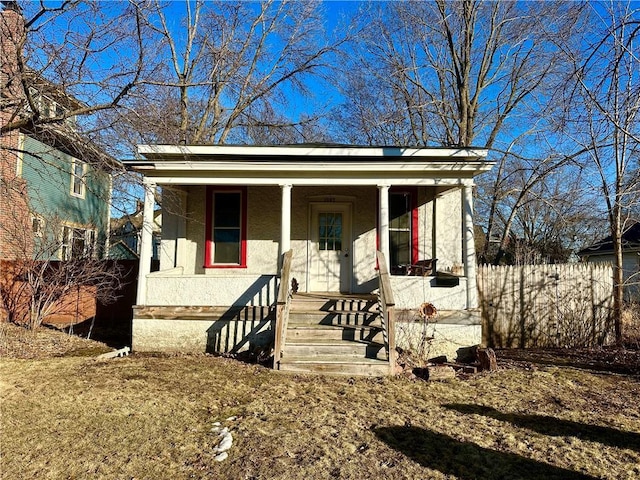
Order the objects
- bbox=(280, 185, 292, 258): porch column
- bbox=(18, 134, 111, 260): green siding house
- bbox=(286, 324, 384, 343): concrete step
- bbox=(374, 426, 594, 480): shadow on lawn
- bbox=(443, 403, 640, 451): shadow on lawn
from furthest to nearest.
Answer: bbox=(18, 134, 111, 260): green siding house → bbox=(280, 185, 292, 258): porch column → bbox=(286, 324, 384, 343): concrete step → bbox=(443, 403, 640, 451): shadow on lawn → bbox=(374, 426, 594, 480): shadow on lawn

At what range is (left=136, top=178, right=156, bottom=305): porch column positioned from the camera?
7.55 m

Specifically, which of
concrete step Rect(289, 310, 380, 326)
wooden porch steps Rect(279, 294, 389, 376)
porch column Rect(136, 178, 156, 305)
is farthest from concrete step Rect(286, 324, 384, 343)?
porch column Rect(136, 178, 156, 305)

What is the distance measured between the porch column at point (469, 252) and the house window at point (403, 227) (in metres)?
1.55

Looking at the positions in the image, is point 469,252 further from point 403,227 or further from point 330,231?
point 330,231

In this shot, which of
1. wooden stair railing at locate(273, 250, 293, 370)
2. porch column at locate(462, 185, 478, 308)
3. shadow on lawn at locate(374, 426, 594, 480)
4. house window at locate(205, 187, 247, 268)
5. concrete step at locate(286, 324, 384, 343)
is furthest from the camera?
house window at locate(205, 187, 247, 268)

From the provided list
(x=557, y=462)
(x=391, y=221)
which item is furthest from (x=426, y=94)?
(x=557, y=462)

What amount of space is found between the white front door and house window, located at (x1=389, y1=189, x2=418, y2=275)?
3.35 ft

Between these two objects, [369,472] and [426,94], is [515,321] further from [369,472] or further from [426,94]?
[426,94]

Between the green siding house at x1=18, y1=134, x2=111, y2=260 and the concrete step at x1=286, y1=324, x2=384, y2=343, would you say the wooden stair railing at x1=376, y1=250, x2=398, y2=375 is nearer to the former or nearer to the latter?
the concrete step at x1=286, y1=324, x2=384, y2=343

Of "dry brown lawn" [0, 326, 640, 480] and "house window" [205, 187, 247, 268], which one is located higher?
"house window" [205, 187, 247, 268]

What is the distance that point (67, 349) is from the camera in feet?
25.2

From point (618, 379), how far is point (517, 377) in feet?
5.00

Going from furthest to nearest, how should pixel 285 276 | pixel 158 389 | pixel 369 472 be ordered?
pixel 285 276 → pixel 158 389 → pixel 369 472

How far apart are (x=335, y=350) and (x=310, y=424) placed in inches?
88.3
